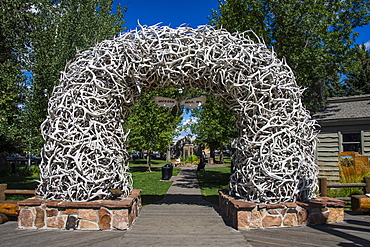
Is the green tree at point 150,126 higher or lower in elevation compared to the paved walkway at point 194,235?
higher

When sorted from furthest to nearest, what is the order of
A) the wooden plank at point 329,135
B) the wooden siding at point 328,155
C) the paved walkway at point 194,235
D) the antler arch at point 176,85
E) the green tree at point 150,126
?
the green tree at point 150,126 → the wooden plank at point 329,135 → the wooden siding at point 328,155 → the antler arch at point 176,85 → the paved walkway at point 194,235

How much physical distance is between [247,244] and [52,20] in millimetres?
10787

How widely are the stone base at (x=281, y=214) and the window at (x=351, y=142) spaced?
770 cm

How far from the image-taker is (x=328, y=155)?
12.3 m

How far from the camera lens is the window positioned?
38.5ft

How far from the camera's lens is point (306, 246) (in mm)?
4219

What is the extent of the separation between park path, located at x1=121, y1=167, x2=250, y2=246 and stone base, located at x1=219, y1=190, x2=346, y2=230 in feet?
1.11

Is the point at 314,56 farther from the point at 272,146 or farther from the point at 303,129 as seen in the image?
the point at 272,146

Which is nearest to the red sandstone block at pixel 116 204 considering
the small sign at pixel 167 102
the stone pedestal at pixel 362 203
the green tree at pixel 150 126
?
the small sign at pixel 167 102

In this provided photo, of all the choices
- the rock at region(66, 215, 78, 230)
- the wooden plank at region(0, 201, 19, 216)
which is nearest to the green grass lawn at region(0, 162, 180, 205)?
the rock at region(66, 215, 78, 230)

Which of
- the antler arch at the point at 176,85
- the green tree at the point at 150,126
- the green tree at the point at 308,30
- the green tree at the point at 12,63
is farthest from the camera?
the green tree at the point at 150,126

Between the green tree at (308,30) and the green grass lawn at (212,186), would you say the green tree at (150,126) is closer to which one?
the green grass lawn at (212,186)

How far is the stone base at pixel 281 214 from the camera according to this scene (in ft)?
16.6

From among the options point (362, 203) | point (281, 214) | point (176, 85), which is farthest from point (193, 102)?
point (362, 203)
